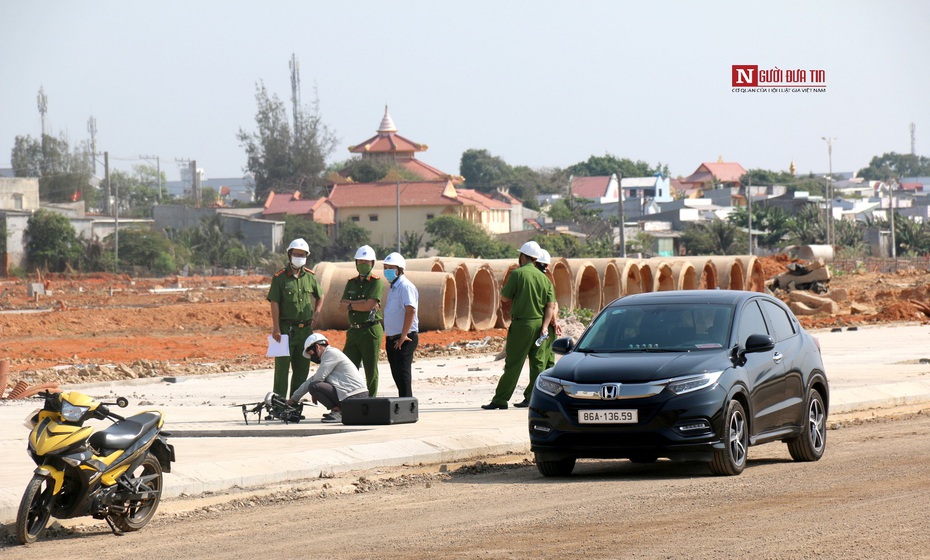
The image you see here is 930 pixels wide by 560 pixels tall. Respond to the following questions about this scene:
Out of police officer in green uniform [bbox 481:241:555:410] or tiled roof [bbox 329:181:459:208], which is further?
tiled roof [bbox 329:181:459:208]

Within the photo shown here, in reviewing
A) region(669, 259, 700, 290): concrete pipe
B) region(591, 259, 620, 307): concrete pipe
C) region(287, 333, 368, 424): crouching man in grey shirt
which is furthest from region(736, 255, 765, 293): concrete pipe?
region(287, 333, 368, 424): crouching man in grey shirt

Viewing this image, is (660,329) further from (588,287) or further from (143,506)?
(588,287)

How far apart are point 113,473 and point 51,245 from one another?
73542mm

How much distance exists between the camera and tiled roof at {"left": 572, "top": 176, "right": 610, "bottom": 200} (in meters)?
156

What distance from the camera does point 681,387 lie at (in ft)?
33.8

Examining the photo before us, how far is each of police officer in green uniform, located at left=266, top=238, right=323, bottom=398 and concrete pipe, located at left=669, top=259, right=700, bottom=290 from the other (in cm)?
3008

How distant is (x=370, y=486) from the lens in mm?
10500

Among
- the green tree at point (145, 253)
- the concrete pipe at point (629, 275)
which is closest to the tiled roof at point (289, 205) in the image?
the green tree at point (145, 253)

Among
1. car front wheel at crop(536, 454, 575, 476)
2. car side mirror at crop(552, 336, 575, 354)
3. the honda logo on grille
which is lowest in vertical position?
car front wheel at crop(536, 454, 575, 476)

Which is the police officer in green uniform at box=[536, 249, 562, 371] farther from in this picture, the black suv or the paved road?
the black suv

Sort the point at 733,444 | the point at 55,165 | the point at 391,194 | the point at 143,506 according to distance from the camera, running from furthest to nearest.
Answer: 1. the point at 55,165
2. the point at 391,194
3. the point at 733,444
4. the point at 143,506

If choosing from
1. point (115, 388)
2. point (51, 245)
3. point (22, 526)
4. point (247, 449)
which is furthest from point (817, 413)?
point (51, 245)

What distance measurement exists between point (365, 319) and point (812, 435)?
17.0 ft

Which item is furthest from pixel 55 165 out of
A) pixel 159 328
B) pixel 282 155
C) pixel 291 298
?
pixel 291 298
